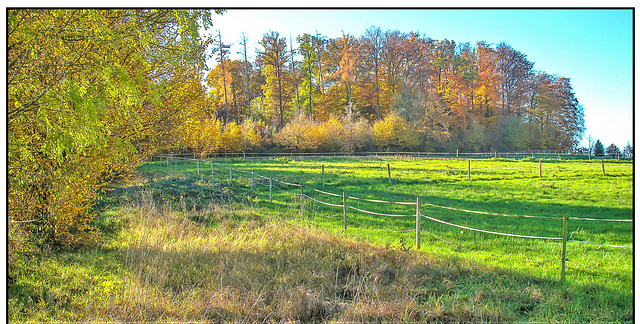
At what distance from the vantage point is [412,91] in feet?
104

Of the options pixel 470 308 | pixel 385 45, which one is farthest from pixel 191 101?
pixel 385 45

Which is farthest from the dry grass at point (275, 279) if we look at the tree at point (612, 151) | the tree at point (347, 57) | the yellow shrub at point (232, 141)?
the tree at point (612, 151)

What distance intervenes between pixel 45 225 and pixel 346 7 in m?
5.79

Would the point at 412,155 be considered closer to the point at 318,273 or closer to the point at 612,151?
the point at 612,151

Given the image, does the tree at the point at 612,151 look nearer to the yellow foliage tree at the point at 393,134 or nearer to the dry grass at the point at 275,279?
the yellow foliage tree at the point at 393,134

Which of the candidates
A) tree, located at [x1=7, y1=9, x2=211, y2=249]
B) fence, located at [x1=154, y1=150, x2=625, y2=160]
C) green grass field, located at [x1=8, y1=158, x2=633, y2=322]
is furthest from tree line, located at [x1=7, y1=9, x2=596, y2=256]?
green grass field, located at [x1=8, y1=158, x2=633, y2=322]

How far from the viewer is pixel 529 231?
805 cm

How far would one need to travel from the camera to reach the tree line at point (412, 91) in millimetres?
20172

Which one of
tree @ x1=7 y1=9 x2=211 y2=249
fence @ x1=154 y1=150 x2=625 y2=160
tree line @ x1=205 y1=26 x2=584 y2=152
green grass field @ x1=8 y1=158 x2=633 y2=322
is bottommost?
green grass field @ x1=8 y1=158 x2=633 y2=322

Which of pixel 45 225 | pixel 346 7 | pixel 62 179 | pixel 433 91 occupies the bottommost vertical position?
pixel 45 225

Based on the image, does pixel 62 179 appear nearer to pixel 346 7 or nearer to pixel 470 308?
pixel 346 7

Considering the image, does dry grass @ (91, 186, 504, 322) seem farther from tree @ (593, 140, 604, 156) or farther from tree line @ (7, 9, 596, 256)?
tree @ (593, 140, 604, 156)

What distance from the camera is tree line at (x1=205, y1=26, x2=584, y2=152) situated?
20.2 metres

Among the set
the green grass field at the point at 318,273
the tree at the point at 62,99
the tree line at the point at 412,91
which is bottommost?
the green grass field at the point at 318,273
